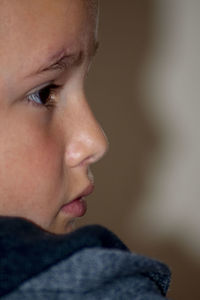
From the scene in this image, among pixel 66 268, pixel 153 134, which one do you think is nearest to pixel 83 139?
pixel 66 268

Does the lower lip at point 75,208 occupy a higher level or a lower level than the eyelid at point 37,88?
lower

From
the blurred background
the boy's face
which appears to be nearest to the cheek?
the boy's face

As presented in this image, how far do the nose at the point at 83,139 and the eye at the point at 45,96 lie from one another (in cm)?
3

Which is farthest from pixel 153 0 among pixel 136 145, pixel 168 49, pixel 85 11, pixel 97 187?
pixel 85 11

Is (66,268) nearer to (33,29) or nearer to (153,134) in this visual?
(33,29)

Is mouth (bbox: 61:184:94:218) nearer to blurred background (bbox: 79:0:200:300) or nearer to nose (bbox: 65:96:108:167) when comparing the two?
nose (bbox: 65:96:108:167)

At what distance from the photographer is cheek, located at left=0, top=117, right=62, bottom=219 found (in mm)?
404

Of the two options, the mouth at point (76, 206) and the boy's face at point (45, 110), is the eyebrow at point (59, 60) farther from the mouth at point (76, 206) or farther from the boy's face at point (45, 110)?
the mouth at point (76, 206)

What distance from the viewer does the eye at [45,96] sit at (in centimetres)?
42

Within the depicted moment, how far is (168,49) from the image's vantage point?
98 centimetres

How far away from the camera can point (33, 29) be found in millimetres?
396

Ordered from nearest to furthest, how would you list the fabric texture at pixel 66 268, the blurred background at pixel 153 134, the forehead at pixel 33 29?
the fabric texture at pixel 66 268 < the forehead at pixel 33 29 < the blurred background at pixel 153 134

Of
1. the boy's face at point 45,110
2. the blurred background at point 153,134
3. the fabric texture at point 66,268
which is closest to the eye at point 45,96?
the boy's face at point 45,110

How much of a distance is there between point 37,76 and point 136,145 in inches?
23.6
